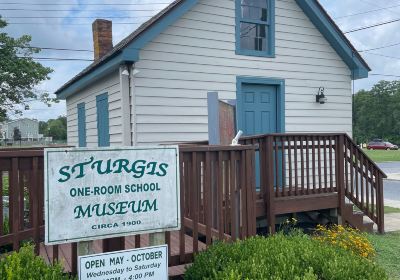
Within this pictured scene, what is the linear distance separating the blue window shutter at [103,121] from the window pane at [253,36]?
3.17 m

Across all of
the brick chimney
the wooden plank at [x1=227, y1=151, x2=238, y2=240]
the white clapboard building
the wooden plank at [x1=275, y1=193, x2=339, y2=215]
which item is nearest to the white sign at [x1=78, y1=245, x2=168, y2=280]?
the wooden plank at [x1=227, y1=151, x2=238, y2=240]

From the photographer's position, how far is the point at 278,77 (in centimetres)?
906

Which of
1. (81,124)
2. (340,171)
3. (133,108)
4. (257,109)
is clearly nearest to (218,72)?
(257,109)

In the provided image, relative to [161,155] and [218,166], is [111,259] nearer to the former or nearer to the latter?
[161,155]

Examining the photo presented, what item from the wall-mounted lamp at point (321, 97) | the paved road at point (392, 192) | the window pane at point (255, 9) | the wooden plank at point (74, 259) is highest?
the window pane at point (255, 9)

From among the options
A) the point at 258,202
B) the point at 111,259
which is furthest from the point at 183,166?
the point at 258,202

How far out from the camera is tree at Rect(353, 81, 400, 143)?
79.6 m

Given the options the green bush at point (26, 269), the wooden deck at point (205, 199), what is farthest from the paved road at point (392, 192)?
the green bush at point (26, 269)

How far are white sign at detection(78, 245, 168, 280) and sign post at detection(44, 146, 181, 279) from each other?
8.4 inches

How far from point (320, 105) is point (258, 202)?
394 cm

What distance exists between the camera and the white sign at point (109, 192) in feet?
10.2

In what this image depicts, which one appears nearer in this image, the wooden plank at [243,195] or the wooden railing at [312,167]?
the wooden plank at [243,195]

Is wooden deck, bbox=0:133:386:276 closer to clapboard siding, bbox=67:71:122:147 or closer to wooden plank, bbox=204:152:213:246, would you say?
wooden plank, bbox=204:152:213:246

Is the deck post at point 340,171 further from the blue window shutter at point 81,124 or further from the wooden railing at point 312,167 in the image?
the blue window shutter at point 81,124
